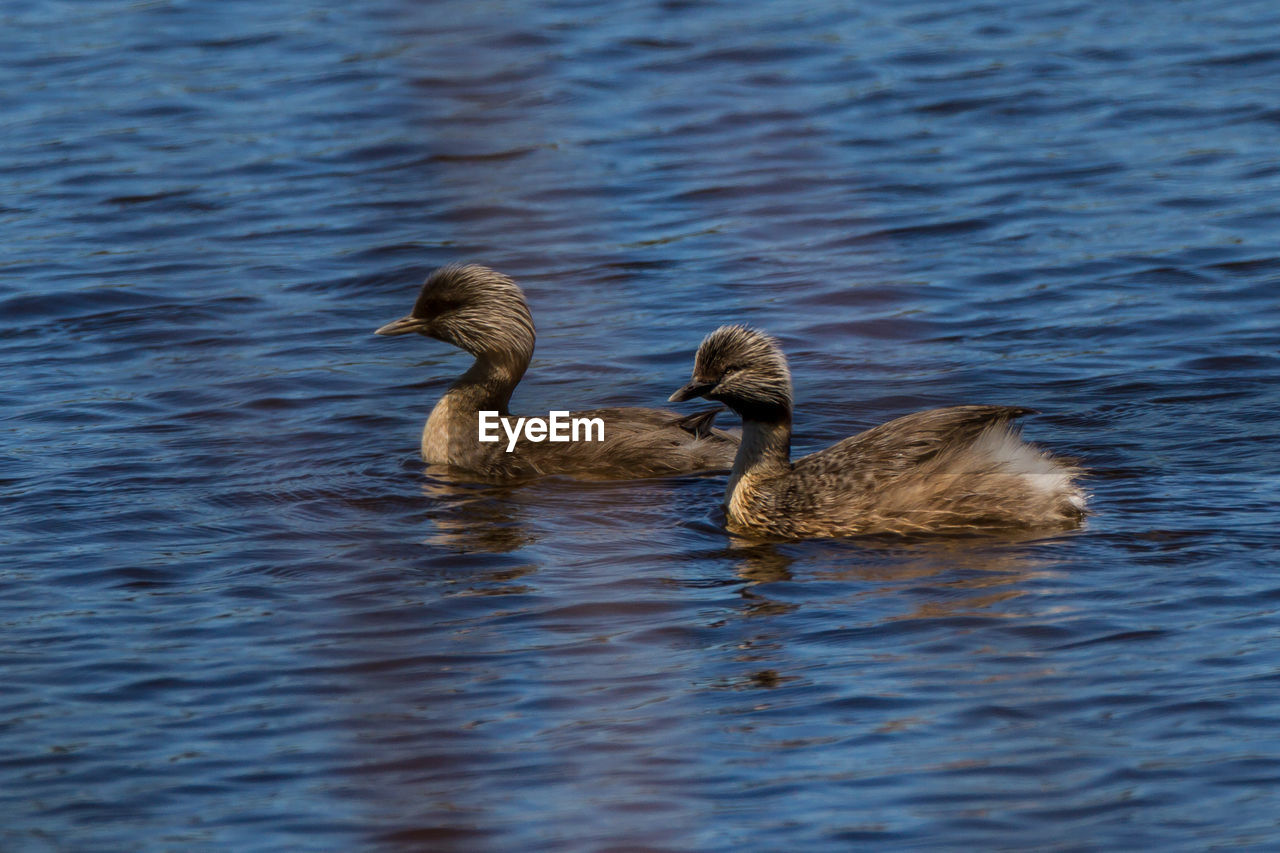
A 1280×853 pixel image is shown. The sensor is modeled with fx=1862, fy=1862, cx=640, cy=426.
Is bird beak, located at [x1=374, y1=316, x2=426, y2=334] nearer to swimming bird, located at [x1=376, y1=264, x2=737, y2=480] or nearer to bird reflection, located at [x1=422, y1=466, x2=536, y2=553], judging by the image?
swimming bird, located at [x1=376, y1=264, x2=737, y2=480]

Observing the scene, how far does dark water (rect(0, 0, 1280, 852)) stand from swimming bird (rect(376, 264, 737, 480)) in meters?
0.22

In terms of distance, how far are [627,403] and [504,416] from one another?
0.88 m

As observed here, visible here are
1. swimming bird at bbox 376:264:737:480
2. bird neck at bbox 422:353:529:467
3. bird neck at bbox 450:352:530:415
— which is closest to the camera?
swimming bird at bbox 376:264:737:480

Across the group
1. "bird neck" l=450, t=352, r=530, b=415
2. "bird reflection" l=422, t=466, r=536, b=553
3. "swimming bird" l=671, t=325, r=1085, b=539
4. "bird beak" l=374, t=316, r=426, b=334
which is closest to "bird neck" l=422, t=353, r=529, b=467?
"bird neck" l=450, t=352, r=530, b=415

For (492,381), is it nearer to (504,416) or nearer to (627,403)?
(504,416)

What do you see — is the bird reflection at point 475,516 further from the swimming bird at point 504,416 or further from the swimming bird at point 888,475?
the swimming bird at point 888,475

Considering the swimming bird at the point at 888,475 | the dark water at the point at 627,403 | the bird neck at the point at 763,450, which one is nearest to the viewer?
the dark water at the point at 627,403

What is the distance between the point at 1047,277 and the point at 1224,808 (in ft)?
26.4

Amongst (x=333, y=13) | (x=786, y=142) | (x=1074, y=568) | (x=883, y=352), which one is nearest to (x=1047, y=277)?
(x=883, y=352)

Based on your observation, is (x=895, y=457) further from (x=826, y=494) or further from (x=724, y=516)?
(x=724, y=516)

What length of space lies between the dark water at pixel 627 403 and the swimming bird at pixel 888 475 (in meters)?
0.22

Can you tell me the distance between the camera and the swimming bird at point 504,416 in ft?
33.2

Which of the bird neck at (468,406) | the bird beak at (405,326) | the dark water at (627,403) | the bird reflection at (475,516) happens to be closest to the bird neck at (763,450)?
the dark water at (627,403)

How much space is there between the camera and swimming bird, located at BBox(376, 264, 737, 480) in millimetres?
10125
